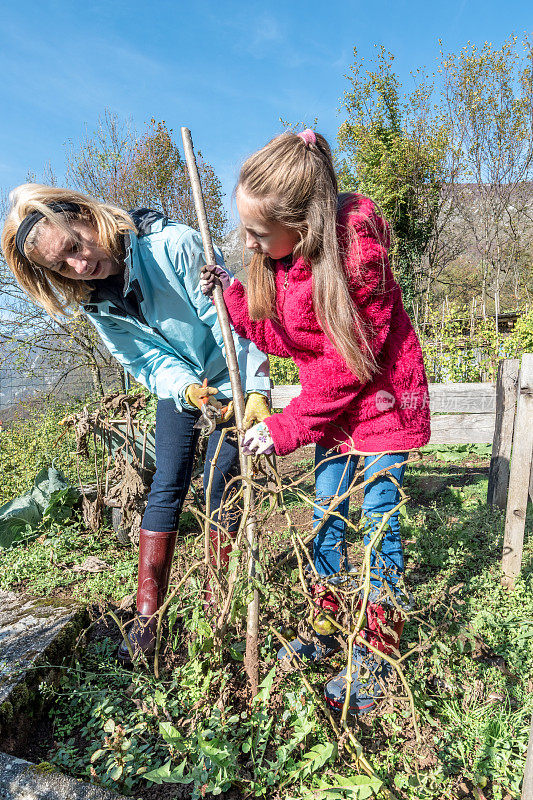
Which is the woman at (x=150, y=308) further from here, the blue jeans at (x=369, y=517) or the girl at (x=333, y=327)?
the blue jeans at (x=369, y=517)

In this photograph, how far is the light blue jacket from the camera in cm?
188

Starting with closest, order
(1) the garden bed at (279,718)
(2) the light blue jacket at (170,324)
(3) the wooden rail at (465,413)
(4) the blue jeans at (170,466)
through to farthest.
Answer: (1) the garden bed at (279,718), (2) the light blue jacket at (170,324), (4) the blue jeans at (170,466), (3) the wooden rail at (465,413)

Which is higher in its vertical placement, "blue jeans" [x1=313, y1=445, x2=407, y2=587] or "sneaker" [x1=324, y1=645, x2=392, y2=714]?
"blue jeans" [x1=313, y1=445, x2=407, y2=587]

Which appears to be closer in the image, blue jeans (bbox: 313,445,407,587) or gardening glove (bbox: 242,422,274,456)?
gardening glove (bbox: 242,422,274,456)

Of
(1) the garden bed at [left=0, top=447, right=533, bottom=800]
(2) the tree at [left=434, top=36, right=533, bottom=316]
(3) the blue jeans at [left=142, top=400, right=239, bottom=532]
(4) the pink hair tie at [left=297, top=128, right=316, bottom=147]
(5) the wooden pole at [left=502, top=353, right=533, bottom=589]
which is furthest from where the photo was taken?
(2) the tree at [left=434, top=36, right=533, bottom=316]

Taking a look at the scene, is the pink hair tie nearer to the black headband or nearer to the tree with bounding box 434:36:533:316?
the black headband

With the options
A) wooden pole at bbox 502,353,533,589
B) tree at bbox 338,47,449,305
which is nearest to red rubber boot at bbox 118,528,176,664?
wooden pole at bbox 502,353,533,589

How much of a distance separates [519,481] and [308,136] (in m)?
2.07

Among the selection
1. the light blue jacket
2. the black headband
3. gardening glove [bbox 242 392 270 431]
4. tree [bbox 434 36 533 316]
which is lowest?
gardening glove [bbox 242 392 270 431]

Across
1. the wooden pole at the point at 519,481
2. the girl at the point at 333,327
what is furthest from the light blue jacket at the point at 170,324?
the wooden pole at the point at 519,481

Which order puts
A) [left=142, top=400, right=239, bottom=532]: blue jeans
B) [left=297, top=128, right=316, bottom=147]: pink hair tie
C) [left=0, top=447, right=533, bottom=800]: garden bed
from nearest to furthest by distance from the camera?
1. [left=0, top=447, right=533, bottom=800]: garden bed
2. [left=297, top=128, right=316, bottom=147]: pink hair tie
3. [left=142, top=400, right=239, bottom=532]: blue jeans

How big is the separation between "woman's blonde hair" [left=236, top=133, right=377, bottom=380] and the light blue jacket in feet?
1.60

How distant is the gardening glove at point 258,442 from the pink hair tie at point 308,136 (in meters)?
0.87

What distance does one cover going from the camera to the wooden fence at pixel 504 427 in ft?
8.32
